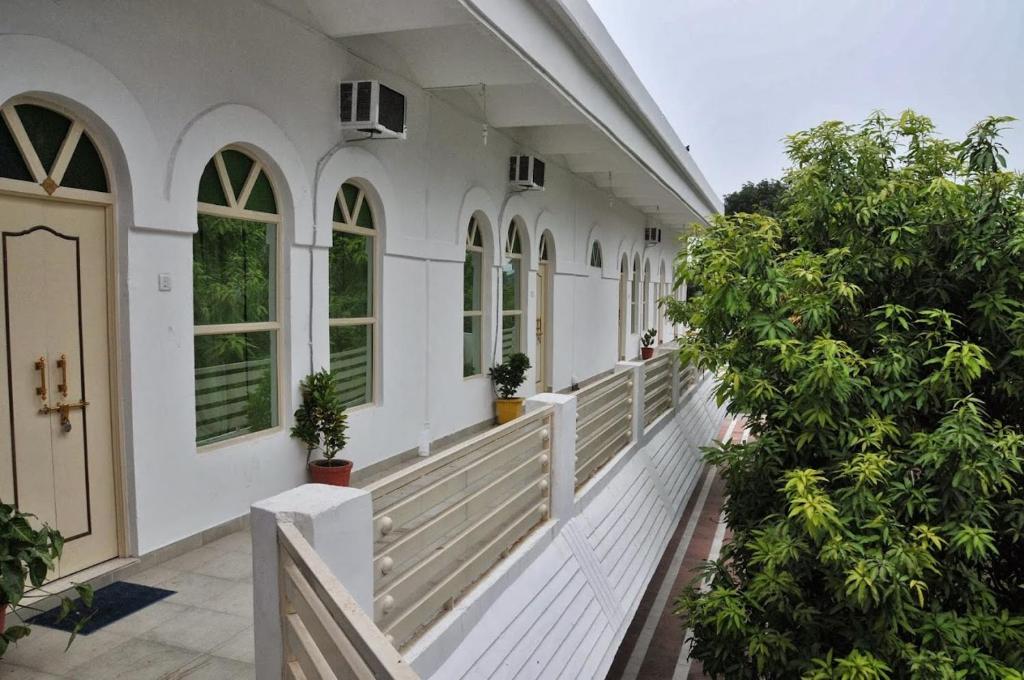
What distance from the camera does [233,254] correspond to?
5.91 metres

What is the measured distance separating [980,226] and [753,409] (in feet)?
6.29

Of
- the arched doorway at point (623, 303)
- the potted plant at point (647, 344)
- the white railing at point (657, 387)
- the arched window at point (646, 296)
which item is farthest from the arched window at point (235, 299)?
the arched window at point (646, 296)

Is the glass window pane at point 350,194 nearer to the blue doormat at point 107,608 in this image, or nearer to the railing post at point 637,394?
the railing post at point 637,394

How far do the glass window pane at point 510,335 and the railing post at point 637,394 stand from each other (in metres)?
3.33

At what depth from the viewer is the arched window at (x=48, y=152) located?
13.7 feet

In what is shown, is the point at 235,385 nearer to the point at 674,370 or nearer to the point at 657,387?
the point at 657,387

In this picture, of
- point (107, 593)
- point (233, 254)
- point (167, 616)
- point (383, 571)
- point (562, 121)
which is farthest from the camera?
point (562, 121)

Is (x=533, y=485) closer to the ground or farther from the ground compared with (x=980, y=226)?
closer to the ground

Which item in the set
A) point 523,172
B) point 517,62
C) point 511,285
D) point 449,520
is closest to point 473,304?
point 511,285

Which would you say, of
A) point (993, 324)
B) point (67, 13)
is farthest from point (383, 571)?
point (993, 324)

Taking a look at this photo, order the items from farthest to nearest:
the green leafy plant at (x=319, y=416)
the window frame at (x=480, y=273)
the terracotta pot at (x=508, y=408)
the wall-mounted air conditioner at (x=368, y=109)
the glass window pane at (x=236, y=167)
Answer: the terracotta pot at (x=508, y=408), the window frame at (x=480, y=273), the wall-mounted air conditioner at (x=368, y=109), the green leafy plant at (x=319, y=416), the glass window pane at (x=236, y=167)

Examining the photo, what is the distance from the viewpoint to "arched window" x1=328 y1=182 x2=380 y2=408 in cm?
727

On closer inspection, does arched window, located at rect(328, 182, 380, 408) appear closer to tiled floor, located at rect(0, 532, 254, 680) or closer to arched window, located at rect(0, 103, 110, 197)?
arched window, located at rect(0, 103, 110, 197)

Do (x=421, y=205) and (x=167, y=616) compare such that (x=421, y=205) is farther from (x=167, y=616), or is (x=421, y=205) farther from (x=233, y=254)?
(x=167, y=616)
